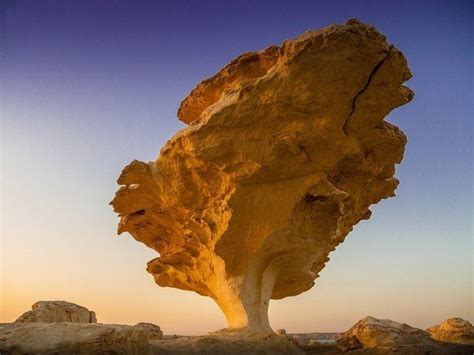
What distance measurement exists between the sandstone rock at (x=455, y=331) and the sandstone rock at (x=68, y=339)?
10286mm

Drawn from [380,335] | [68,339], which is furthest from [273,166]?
[68,339]

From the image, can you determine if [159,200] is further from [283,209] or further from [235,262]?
[283,209]

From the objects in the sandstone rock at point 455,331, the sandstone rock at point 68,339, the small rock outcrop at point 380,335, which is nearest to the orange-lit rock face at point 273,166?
the small rock outcrop at point 380,335

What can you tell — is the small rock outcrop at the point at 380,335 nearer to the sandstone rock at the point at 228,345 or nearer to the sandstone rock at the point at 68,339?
the sandstone rock at the point at 228,345

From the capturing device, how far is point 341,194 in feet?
38.8

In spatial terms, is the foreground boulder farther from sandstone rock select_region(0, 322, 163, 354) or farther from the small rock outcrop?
sandstone rock select_region(0, 322, 163, 354)

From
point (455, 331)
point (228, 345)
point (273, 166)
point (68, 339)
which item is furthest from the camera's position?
point (455, 331)

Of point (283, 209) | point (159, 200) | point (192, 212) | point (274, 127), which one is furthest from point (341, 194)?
point (159, 200)

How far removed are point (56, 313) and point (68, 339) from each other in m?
4.29

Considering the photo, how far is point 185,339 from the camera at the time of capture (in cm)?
1066

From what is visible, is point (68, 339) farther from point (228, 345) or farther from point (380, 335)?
point (380, 335)

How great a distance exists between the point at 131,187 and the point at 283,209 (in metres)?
4.86

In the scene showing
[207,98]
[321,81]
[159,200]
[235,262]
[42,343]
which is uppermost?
[207,98]

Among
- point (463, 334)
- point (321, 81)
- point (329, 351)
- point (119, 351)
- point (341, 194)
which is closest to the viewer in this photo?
point (119, 351)
